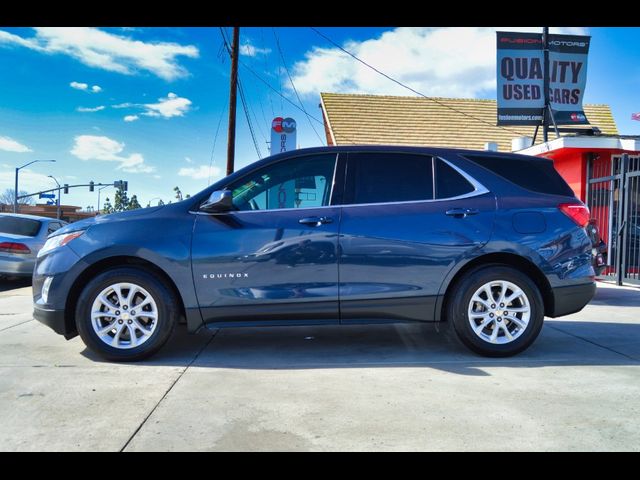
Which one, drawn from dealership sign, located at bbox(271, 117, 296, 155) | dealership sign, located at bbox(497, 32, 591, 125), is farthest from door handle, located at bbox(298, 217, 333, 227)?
dealership sign, located at bbox(271, 117, 296, 155)

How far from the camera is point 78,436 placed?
9.30 ft

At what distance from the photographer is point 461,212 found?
14.3ft

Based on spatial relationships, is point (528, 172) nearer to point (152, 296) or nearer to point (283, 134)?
point (152, 296)

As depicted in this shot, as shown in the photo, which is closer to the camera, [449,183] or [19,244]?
[449,183]

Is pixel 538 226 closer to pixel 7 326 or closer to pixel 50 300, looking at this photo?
pixel 50 300

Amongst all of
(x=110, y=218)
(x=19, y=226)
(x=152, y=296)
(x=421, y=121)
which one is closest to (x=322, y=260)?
(x=152, y=296)

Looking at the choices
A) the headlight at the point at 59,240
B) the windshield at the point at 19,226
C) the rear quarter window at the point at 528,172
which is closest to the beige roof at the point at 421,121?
the windshield at the point at 19,226

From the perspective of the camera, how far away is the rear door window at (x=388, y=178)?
4.44 meters

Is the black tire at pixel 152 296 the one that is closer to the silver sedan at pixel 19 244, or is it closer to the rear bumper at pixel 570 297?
the rear bumper at pixel 570 297

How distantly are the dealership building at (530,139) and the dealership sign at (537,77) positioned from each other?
993 millimetres

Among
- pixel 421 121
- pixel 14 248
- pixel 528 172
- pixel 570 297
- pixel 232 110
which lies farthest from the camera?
pixel 421 121

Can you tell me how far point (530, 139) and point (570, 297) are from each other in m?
11.1

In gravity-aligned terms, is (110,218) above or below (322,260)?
above
